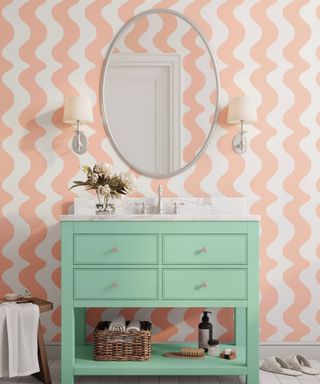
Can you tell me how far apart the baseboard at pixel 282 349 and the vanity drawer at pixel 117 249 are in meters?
0.86

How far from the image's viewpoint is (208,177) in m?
3.73

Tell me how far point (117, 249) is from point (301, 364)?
1.34 metres

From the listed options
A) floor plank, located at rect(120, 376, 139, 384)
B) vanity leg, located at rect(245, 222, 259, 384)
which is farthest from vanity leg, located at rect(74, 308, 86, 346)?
vanity leg, located at rect(245, 222, 259, 384)

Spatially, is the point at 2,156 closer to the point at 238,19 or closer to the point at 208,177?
the point at 208,177

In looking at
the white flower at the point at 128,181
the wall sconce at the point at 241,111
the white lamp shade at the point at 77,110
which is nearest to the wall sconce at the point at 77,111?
the white lamp shade at the point at 77,110

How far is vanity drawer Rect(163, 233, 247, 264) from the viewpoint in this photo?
3162mm

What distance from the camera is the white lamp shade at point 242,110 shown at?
3.57 meters

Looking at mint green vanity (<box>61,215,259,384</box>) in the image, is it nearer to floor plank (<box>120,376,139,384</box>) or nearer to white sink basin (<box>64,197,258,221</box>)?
floor plank (<box>120,376,139,384</box>)

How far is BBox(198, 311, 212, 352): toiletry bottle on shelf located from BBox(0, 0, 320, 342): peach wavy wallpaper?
8.9 inches

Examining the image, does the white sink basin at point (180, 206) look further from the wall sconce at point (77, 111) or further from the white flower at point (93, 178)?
the wall sconce at point (77, 111)

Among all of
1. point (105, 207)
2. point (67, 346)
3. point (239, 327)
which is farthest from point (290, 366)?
point (105, 207)

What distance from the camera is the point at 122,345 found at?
324 centimetres

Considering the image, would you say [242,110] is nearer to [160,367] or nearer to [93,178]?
[93,178]

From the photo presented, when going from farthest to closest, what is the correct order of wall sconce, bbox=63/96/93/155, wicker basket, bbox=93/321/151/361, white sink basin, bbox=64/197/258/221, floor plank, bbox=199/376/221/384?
white sink basin, bbox=64/197/258/221
wall sconce, bbox=63/96/93/155
floor plank, bbox=199/376/221/384
wicker basket, bbox=93/321/151/361
